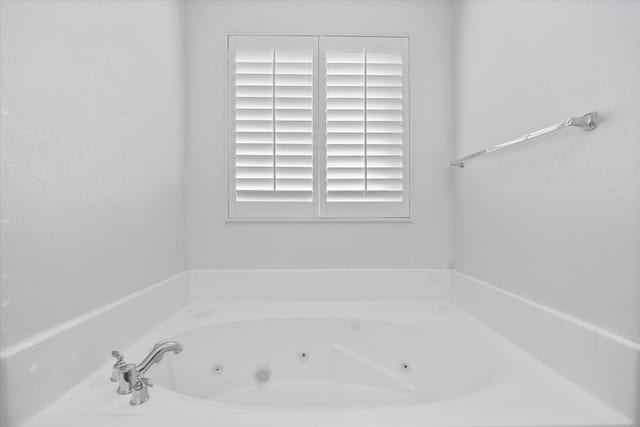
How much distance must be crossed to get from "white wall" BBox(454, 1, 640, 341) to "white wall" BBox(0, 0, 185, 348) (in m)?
1.50

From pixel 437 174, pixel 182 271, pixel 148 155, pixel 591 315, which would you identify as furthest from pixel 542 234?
pixel 182 271

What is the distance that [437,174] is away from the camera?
2.09 m

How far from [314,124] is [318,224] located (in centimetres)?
56

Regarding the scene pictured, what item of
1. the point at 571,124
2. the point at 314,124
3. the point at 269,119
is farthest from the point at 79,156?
the point at 571,124

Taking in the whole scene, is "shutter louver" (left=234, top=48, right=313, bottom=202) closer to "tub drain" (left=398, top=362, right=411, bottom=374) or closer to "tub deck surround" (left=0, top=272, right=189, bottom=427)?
"tub deck surround" (left=0, top=272, right=189, bottom=427)

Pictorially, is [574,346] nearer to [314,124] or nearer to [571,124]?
[571,124]

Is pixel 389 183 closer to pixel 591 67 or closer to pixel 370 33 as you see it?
pixel 370 33

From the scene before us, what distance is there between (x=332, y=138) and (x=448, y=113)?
0.68 metres

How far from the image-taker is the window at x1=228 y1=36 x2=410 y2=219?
203 cm

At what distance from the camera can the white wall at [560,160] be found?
923mm

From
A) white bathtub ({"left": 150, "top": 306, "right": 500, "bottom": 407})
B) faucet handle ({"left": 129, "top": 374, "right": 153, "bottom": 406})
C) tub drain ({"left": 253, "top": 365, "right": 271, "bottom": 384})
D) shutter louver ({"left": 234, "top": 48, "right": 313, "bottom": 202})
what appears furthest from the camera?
shutter louver ({"left": 234, "top": 48, "right": 313, "bottom": 202})

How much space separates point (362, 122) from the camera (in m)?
2.04

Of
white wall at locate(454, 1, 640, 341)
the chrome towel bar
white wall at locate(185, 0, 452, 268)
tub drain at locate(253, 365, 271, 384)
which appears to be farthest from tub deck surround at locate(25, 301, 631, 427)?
white wall at locate(185, 0, 452, 268)

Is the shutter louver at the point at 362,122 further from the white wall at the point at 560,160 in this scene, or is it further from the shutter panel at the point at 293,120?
the white wall at the point at 560,160
